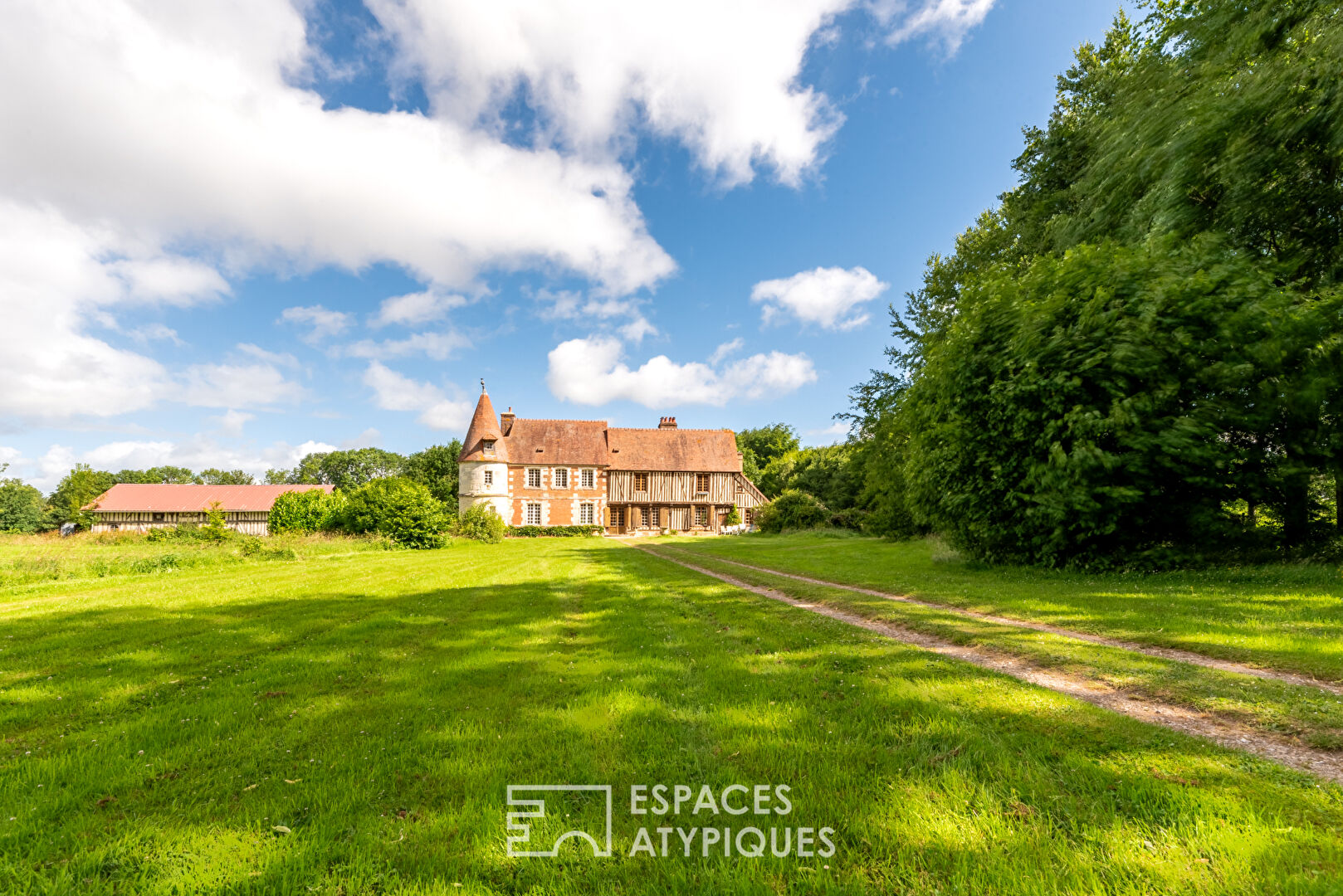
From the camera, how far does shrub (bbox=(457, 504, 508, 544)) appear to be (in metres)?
30.9

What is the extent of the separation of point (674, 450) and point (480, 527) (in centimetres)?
1696

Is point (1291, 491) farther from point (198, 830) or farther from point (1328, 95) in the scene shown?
point (198, 830)

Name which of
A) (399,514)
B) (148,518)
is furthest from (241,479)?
(399,514)

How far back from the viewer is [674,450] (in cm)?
4300

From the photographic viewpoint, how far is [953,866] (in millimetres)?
2227

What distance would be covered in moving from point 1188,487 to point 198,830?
14.9 m

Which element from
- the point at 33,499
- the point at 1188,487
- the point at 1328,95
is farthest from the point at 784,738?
the point at 33,499

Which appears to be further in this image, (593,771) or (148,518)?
(148,518)

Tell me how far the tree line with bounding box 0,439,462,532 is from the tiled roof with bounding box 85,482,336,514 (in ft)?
22.7

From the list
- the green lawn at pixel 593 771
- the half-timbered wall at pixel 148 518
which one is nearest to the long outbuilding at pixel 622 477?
the half-timbered wall at pixel 148 518

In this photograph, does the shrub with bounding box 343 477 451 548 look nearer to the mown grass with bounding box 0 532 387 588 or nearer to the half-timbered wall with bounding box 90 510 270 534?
the mown grass with bounding box 0 532 387 588

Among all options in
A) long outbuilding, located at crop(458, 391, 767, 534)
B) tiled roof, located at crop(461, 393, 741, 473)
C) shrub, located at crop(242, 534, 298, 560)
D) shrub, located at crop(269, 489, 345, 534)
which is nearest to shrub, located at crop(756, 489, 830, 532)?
long outbuilding, located at crop(458, 391, 767, 534)

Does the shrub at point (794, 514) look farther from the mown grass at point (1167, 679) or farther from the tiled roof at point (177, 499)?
the tiled roof at point (177, 499)

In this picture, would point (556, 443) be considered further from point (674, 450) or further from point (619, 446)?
point (674, 450)
